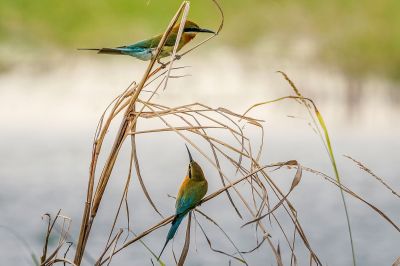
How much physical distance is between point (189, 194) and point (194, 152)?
5.05 m

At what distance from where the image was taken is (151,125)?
8.41 meters

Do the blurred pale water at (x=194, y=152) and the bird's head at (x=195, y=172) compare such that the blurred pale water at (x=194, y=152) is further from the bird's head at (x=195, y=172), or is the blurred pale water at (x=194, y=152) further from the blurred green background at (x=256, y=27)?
the bird's head at (x=195, y=172)

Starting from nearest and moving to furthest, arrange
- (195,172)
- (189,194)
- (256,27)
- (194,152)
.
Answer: (189,194) < (195,172) < (194,152) < (256,27)

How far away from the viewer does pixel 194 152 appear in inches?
284

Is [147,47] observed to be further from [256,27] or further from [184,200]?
[256,27]

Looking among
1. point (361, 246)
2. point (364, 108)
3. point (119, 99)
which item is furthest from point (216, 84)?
point (119, 99)

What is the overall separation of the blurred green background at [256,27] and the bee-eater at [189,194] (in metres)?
6.94

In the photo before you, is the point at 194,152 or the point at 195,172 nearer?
the point at 195,172

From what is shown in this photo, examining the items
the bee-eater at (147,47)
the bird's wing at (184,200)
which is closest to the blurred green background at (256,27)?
the bee-eater at (147,47)

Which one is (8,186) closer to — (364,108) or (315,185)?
(315,185)

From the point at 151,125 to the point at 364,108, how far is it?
80.2 inches

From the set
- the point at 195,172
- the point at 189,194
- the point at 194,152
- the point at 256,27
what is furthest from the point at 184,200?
the point at 256,27

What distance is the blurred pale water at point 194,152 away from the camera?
17.3ft

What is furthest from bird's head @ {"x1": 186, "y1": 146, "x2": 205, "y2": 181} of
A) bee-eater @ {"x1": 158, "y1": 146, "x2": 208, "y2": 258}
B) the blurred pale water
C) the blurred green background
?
the blurred green background
